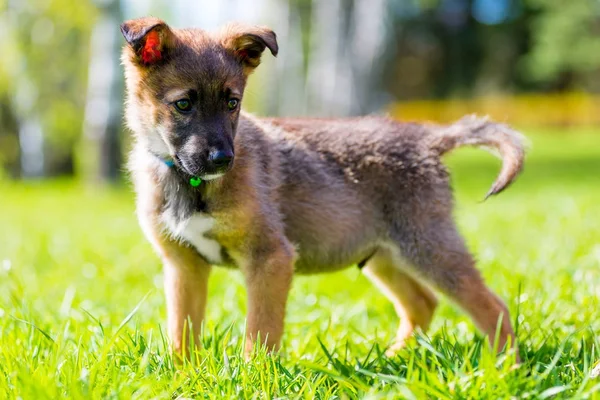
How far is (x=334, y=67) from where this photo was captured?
62.8 feet

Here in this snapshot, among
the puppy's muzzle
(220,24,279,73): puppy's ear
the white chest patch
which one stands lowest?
the white chest patch

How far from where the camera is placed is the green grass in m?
2.55

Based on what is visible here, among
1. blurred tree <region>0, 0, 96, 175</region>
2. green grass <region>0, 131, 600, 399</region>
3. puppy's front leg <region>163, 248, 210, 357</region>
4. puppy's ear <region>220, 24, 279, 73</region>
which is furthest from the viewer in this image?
blurred tree <region>0, 0, 96, 175</region>

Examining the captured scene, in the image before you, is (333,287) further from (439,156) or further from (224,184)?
(224,184)

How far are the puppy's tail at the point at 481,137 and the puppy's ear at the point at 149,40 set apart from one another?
164 cm

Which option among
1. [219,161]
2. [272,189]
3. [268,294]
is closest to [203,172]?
[219,161]

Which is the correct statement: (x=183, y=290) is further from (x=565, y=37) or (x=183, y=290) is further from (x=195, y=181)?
(x=565, y=37)

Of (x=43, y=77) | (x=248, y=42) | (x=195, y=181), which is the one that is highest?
(x=248, y=42)

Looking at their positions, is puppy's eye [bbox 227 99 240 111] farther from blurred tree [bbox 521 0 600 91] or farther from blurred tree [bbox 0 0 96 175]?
blurred tree [bbox 521 0 600 91]

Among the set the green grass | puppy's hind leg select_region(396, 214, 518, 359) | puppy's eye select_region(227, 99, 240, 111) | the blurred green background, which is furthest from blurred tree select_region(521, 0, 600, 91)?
puppy's eye select_region(227, 99, 240, 111)

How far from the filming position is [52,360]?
2.73 m

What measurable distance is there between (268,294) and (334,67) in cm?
1638

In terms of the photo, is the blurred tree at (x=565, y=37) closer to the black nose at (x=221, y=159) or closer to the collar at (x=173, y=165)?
the collar at (x=173, y=165)

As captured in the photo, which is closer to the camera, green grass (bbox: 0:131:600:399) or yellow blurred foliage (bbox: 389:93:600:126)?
green grass (bbox: 0:131:600:399)
